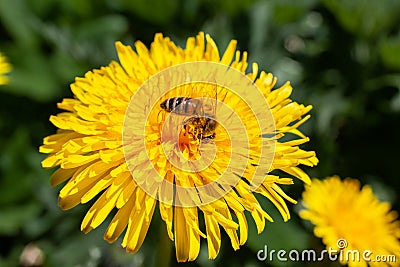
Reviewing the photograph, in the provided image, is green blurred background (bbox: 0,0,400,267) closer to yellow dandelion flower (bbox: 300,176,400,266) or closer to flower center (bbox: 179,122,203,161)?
yellow dandelion flower (bbox: 300,176,400,266)

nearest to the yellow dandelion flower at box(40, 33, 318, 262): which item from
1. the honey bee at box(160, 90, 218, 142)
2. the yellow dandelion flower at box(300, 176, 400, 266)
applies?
the honey bee at box(160, 90, 218, 142)

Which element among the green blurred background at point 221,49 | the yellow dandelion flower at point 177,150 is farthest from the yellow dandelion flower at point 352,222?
the yellow dandelion flower at point 177,150

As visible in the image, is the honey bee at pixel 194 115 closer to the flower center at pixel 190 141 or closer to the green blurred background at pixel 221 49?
the flower center at pixel 190 141

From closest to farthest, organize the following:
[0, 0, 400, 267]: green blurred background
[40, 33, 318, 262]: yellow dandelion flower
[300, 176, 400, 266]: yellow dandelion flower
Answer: [40, 33, 318, 262]: yellow dandelion flower → [300, 176, 400, 266]: yellow dandelion flower → [0, 0, 400, 267]: green blurred background

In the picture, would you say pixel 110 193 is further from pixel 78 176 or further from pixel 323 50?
pixel 323 50

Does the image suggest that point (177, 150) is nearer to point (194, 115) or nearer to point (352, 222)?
point (194, 115)
